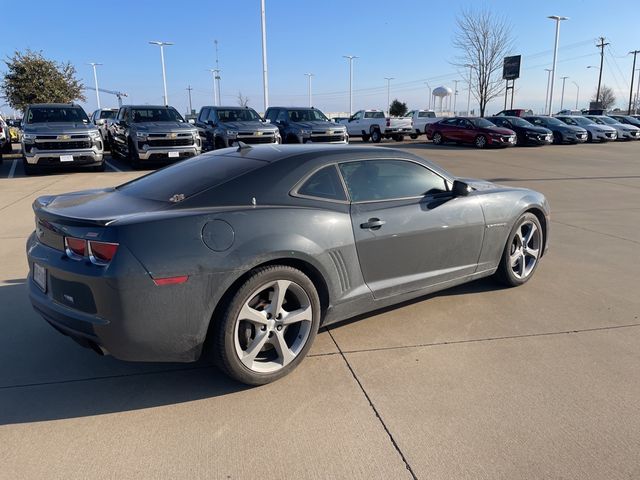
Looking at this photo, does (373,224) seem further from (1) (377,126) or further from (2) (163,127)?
(1) (377,126)

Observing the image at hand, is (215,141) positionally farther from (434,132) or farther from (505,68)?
(505,68)

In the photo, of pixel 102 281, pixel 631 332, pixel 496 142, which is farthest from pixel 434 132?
pixel 102 281

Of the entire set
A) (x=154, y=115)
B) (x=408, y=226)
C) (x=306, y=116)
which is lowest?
(x=408, y=226)

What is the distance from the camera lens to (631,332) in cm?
405

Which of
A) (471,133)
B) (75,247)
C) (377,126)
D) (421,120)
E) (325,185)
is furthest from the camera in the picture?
(421,120)

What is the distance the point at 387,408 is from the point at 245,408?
83cm

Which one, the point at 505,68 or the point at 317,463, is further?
the point at 505,68

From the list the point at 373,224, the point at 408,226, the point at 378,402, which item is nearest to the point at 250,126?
the point at 408,226

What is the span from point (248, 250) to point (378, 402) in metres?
1.20

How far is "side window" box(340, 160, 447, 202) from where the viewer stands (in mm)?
3816

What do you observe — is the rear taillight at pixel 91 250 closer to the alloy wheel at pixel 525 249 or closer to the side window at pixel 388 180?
the side window at pixel 388 180

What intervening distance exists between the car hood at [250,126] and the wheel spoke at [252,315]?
13.9m

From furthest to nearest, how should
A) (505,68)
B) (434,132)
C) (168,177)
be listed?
(505,68), (434,132), (168,177)

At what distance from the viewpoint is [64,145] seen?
44.7ft
